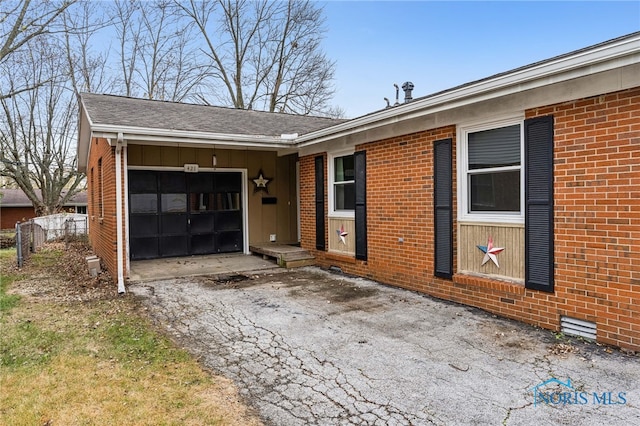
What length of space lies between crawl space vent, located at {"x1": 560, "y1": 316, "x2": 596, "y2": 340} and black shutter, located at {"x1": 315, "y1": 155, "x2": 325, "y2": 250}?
492 cm

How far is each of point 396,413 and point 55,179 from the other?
92.4 ft

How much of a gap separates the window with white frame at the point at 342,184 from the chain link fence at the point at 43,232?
8123mm

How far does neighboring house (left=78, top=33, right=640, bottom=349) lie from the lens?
12.9ft

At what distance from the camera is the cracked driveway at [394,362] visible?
279cm

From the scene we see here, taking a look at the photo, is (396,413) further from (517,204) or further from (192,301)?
(192,301)

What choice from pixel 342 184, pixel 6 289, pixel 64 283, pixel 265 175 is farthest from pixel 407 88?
pixel 6 289

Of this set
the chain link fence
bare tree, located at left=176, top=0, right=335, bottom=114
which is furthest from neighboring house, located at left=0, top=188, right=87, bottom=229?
bare tree, located at left=176, top=0, right=335, bottom=114

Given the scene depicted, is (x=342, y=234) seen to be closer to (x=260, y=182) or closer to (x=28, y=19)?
(x=260, y=182)

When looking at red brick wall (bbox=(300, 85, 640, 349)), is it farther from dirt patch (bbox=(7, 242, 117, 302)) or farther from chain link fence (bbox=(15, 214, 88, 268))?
chain link fence (bbox=(15, 214, 88, 268))

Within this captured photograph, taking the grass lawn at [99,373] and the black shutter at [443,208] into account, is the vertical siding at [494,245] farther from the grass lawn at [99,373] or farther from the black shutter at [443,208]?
the grass lawn at [99,373]

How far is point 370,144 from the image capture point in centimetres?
715

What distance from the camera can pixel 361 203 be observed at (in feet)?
24.2

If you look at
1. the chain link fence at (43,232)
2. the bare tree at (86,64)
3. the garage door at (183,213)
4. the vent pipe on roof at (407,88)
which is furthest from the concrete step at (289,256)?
the bare tree at (86,64)

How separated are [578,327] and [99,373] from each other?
471 centimetres
